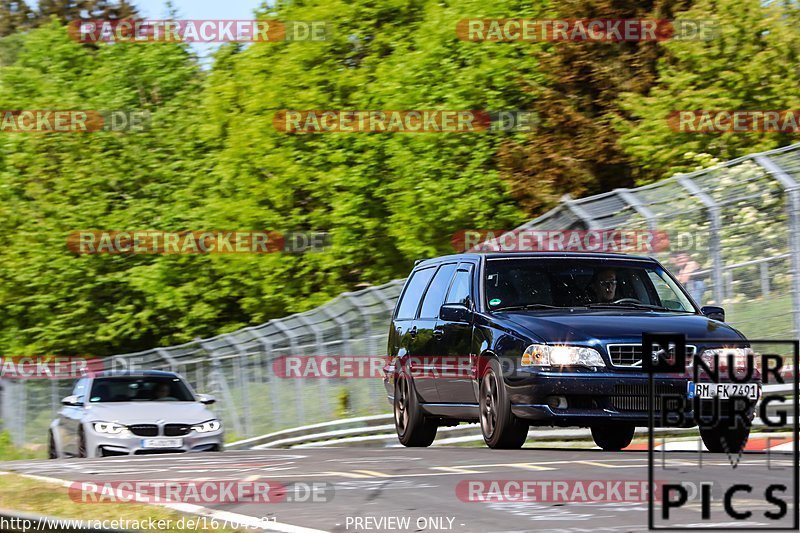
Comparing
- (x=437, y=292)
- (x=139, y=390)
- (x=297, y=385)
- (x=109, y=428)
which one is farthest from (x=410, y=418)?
(x=297, y=385)

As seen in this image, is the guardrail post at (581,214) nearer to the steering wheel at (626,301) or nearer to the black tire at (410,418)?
the black tire at (410,418)

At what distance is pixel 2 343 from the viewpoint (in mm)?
53250

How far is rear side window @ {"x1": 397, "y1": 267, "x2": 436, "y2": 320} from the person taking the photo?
15.9 m

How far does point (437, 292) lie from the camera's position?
15336 millimetres

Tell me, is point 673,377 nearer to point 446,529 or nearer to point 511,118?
point 446,529

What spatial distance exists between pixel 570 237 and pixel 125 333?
32.6m

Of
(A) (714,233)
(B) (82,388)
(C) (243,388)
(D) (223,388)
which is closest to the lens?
(A) (714,233)

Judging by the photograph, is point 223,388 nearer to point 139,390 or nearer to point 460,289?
point 139,390

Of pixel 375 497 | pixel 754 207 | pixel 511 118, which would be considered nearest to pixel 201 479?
pixel 375 497

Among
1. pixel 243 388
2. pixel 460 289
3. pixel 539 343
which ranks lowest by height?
pixel 243 388

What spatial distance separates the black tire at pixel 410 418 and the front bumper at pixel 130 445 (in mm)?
4471

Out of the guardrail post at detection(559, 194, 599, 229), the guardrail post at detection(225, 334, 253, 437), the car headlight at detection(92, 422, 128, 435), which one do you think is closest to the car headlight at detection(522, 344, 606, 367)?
the guardrail post at detection(559, 194, 599, 229)

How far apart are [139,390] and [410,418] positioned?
22.0ft

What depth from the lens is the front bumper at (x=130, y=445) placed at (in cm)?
1953
